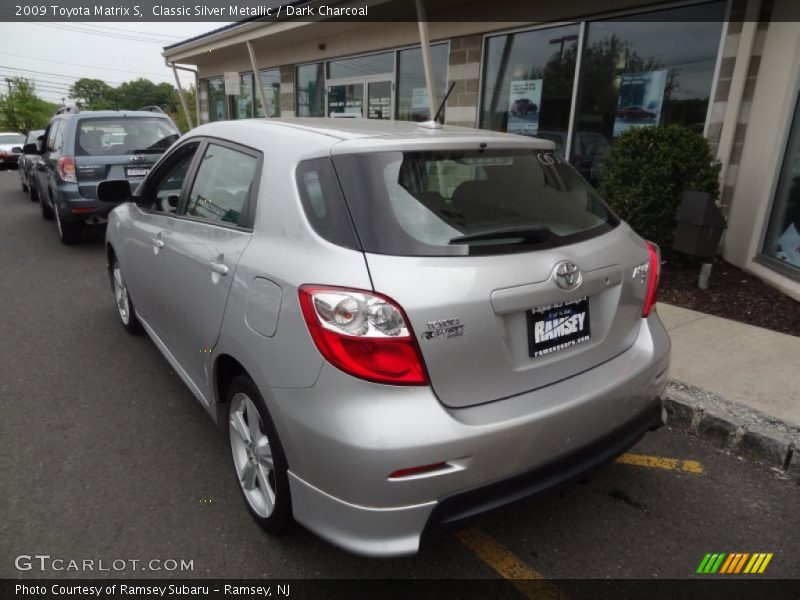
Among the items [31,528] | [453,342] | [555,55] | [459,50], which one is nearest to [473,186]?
[453,342]

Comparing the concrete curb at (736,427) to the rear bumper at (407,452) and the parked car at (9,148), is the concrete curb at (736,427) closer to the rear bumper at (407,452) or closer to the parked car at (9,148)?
the rear bumper at (407,452)

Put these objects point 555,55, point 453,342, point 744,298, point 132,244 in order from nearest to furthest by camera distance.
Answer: point 453,342, point 132,244, point 744,298, point 555,55

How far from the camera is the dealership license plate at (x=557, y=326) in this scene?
2.01 metres

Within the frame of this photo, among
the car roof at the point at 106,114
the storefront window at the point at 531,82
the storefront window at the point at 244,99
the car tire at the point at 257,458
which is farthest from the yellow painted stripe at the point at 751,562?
the storefront window at the point at 244,99

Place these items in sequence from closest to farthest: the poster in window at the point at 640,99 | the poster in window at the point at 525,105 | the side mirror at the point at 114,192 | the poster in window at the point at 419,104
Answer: the side mirror at the point at 114,192, the poster in window at the point at 640,99, the poster in window at the point at 525,105, the poster in window at the point at 419,104

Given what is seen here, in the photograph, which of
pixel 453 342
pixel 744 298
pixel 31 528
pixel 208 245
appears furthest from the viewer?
pixel 744 298

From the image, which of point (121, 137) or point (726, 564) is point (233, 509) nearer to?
point (726, 564)

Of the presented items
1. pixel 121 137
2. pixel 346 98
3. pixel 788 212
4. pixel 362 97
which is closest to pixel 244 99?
pixel 346 98

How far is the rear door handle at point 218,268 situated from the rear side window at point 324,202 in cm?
53

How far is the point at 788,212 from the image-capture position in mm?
5484

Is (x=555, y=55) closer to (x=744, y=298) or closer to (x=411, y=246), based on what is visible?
(x=744, y=298)

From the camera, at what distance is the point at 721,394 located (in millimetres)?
3410

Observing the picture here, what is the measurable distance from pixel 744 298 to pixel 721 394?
7.25 feet

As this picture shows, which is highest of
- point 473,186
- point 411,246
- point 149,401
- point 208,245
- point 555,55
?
point 555,55
